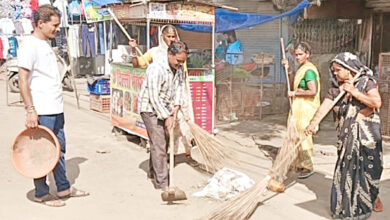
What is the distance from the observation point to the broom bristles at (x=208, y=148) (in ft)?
17.0

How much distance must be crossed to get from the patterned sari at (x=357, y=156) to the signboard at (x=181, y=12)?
300 centimetres

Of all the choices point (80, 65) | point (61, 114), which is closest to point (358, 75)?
point (61, 114)

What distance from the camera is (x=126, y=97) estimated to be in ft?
23.4

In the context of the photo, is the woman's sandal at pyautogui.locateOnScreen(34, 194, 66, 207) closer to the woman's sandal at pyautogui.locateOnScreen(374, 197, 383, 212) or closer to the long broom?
the long broom

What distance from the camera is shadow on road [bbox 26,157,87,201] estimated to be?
4.76 meters

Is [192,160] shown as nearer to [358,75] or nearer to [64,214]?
[64,214]

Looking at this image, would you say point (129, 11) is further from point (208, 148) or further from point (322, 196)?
point (322, 196)

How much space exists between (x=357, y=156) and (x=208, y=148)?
1.83 meters

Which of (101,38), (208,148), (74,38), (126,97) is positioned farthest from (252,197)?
(74,38)

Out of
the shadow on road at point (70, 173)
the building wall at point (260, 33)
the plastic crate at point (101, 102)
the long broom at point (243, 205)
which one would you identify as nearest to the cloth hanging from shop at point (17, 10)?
the building wall at point (260, 33)

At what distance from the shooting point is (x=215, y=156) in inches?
208

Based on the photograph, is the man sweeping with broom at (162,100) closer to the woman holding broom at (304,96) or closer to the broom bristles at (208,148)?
the broom bristles at (208,148)

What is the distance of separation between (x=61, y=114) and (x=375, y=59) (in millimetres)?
6462

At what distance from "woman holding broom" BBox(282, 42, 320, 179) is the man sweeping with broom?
4.49ft
